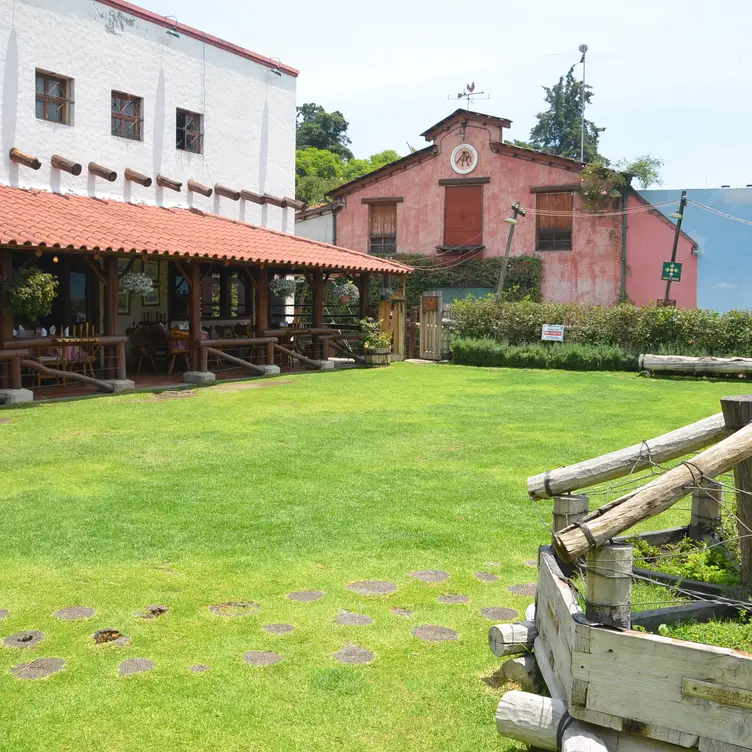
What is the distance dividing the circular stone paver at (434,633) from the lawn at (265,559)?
2.1 inches

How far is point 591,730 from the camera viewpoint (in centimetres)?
348

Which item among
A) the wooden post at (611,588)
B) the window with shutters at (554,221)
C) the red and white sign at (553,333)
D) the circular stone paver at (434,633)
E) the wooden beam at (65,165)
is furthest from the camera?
the window with shutters at (554,221)

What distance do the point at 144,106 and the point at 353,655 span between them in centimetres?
1835

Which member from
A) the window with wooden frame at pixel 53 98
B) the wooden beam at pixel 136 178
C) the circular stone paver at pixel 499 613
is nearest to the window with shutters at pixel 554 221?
the wooden beam at pixel 136 178

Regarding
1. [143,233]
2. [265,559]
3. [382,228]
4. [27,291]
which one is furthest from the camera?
[382,228]

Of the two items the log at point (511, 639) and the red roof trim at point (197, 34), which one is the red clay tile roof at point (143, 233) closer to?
the red roof trim at point (197, 34)

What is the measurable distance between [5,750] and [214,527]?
11.1 ft

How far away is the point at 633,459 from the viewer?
4660 millimetres

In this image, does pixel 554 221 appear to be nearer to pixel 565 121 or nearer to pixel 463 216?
pixel 463 216

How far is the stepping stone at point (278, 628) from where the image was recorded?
4930mm

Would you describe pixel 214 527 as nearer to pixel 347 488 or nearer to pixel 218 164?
pixel 347 488

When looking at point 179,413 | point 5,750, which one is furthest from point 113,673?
point 179,413

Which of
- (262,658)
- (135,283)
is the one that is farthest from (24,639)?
(135,283)

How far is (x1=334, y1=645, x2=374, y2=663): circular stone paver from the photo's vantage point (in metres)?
4.55
